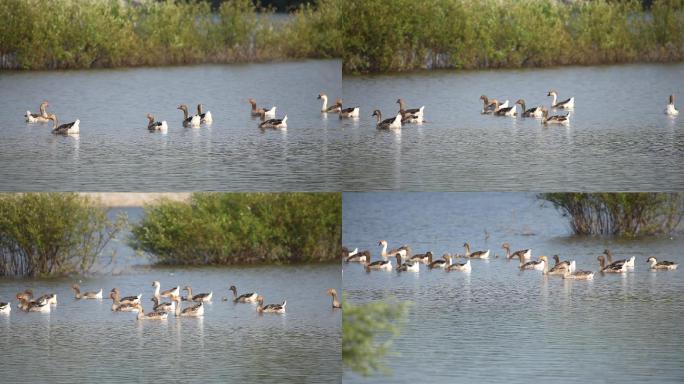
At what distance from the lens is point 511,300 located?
1191 centimetres

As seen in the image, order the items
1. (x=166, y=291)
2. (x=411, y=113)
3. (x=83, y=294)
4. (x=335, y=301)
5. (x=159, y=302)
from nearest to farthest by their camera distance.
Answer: (x=335, y=301) < (x=83, y=294) < (x=159, y=302) < (x=166, y=291) < (x=411, y=113)

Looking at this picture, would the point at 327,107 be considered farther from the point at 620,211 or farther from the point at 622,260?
the point at 622,260

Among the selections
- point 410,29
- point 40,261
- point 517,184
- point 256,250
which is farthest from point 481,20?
point 40,261

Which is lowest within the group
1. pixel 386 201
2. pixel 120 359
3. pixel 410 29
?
pixel 120 359

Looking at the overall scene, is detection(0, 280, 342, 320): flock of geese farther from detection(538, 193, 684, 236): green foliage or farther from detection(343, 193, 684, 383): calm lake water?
detection(538, 193, 684, 236): green foliage

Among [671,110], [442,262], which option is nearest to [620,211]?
[671,110]

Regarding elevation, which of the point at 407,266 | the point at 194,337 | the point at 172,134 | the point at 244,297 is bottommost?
the point at 194,337

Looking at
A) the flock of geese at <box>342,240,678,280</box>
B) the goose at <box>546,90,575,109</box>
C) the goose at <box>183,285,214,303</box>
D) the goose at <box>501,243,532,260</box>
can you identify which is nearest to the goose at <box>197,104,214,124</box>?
the goose at <box>183,285,214,303</box>

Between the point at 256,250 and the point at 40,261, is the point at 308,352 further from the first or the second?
the point at 40,261

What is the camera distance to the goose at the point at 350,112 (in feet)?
41.5

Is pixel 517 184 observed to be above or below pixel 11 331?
above

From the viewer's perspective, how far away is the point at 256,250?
40.4ft

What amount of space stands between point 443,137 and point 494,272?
1.28 m

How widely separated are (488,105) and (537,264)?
171 cm
